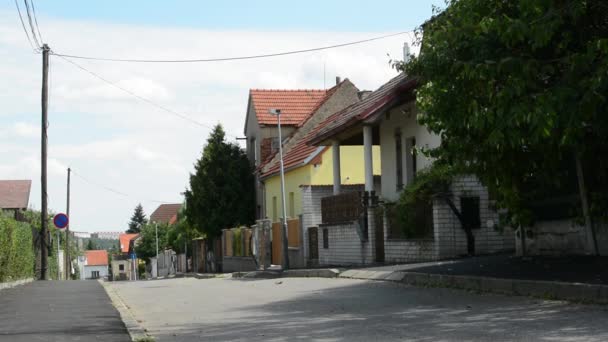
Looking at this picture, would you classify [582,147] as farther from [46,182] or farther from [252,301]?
[46,182]

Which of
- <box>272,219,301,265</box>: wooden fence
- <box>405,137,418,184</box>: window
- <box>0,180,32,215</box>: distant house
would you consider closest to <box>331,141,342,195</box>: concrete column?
<box>272,219,301,265</box>: wooden fence

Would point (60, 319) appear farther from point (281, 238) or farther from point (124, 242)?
point (124, 242)

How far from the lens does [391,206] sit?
24.5 metres

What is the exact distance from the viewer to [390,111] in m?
28.5

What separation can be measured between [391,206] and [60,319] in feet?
43.3

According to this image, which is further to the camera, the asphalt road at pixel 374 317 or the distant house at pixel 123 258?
the distant house at pixel 123 258

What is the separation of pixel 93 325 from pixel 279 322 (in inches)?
91.7

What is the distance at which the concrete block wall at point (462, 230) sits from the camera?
856 inches

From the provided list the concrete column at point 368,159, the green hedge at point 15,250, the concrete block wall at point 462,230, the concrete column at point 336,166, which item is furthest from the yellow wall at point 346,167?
the concrete block wall at point 462,230

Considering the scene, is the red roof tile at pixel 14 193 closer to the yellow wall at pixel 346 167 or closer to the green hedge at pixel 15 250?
the yellow wall at pixel 346 167

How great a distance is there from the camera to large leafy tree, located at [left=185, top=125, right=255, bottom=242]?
50.4 metres

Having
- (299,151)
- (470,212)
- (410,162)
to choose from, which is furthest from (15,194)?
(470,212)

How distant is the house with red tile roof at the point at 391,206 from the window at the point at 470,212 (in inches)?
0.9

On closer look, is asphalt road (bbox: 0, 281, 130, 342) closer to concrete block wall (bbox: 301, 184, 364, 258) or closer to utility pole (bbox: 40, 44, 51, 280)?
concrete block wall (bbox: 301, 184, 364, 258)
